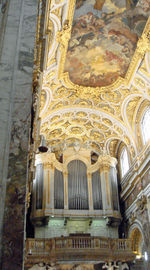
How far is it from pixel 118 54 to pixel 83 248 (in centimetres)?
1024

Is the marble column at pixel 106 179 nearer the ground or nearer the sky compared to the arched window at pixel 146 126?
nearer the ground

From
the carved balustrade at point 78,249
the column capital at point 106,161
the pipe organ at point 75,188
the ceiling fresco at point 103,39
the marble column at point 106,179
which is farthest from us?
the column capital at point 106,161

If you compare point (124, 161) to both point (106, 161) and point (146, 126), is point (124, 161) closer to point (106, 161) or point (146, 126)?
point (106, 161)

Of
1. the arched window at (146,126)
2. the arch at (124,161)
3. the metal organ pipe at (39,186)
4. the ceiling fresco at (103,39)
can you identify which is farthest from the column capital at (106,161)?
the ceiling fresco at (103,39)

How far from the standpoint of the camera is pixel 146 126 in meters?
17.4

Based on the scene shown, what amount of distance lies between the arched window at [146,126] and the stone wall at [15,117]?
42.5 ft

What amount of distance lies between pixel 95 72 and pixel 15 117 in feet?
42.4

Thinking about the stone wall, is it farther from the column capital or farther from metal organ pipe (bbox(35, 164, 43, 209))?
the column capital

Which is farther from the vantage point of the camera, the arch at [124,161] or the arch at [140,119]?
the arch at [124,161]

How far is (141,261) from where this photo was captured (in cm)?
1645

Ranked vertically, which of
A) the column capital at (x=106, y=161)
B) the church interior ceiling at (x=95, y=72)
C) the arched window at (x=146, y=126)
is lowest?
the column capital at (x=106, y=161)

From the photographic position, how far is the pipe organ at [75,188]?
18.3m

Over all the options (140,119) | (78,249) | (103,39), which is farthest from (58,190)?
(103,39)

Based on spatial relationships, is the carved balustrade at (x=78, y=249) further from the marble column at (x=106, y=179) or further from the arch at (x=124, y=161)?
the arch at (x=124, y=161)
